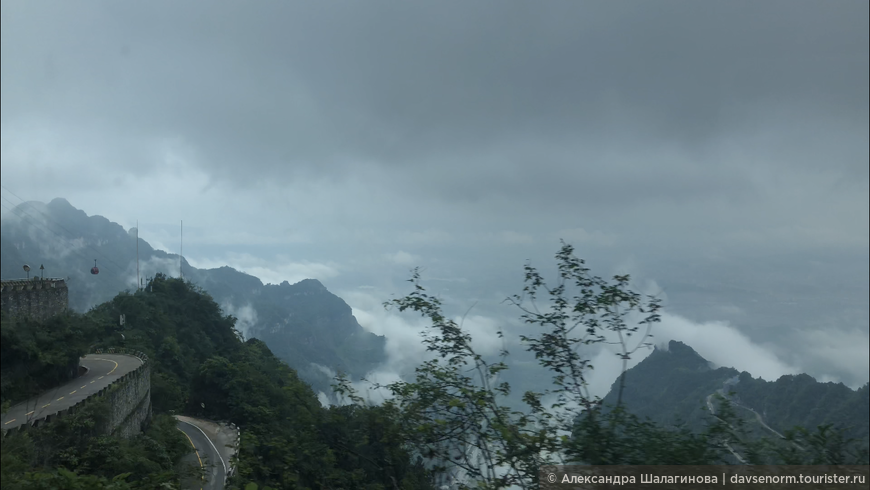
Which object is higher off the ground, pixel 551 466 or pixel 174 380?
pixel 551 466

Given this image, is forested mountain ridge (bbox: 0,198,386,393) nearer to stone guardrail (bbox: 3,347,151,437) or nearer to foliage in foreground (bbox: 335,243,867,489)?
stone guardrail (bbox: 3,347,151,437)

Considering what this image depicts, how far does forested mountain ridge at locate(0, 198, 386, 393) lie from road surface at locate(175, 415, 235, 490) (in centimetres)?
999

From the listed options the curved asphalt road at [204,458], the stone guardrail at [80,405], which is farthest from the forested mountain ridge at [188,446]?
the curved asphalt road at [204,458]

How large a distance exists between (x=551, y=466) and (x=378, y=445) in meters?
2.85

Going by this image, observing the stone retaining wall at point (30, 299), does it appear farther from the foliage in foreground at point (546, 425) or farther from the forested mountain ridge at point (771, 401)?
the forested mountain ridge at point (771, 401)

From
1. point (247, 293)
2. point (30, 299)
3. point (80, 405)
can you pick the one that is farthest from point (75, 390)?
point (247, 293)

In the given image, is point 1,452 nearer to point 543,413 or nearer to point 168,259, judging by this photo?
point 543,413

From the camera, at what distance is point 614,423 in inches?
256

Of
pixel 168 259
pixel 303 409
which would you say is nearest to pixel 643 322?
pixel 303 409

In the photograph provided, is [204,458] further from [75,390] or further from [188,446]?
[75,390]

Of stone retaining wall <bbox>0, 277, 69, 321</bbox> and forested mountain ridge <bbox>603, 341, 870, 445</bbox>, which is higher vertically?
stone retaining wall <bbox>0, 277, 69, 321</bbox>

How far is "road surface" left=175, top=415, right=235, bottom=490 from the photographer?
20400 millimetres

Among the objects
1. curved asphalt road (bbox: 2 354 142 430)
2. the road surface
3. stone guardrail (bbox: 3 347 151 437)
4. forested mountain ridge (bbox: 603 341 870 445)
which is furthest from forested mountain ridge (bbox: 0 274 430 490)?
forested mountain ridge (bbox: 603 341 870 445)

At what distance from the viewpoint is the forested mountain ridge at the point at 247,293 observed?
129 ft
